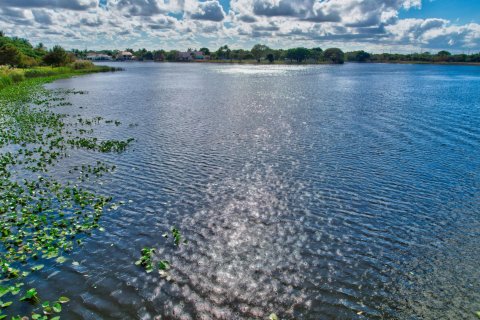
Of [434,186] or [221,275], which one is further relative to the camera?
[434,186]

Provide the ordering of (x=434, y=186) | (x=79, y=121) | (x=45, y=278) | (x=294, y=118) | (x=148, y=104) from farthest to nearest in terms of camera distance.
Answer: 1. (x=148, y=104)
2. (x=294, y=118)
3. (x=79, y=121)
4. (x=434, y=186)
5. (x=45, y=278)

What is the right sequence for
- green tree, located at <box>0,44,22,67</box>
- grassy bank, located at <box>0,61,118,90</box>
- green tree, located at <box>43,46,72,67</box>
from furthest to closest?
1. green tree, located at <box>43,46,72,67</box>
2. green tree, located at <box>0,44,22,67</box>
3. grassy bank, located at <box>0,61,118,90</box>

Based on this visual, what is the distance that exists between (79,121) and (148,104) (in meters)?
20.4

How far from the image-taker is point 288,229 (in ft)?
63.5

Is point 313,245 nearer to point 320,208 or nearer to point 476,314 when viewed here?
point 320,208

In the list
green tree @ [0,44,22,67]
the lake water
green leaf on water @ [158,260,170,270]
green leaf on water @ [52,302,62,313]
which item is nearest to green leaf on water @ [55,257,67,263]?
the lake water

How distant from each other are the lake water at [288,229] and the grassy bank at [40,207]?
77cm

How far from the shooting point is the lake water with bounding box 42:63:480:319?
13771mm

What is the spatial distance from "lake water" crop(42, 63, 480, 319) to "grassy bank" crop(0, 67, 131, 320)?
0.77 metres

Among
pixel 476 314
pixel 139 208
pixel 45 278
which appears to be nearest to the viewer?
pixel 476 314

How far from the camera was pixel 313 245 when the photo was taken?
1780 cm

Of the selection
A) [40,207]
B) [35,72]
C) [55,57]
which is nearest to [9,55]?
[35,72]

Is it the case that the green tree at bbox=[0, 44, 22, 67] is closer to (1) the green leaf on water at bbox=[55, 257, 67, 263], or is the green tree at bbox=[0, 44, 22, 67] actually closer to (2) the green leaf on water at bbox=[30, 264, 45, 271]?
(1) the green leaf on water at bbox=[55, 257, 67, 263]

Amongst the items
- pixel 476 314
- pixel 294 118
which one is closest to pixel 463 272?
pixel 476 314
